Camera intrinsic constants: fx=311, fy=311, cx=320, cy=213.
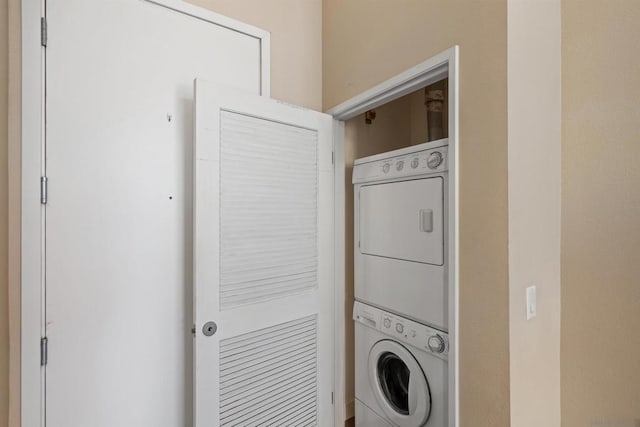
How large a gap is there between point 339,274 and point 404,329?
50cm

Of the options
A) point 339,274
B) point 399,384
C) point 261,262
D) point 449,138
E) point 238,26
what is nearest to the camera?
point 449,138

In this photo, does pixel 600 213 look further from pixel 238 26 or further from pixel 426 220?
pixel 238 26

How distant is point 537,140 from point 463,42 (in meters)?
0.46

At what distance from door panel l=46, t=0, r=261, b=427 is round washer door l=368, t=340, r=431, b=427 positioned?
0.94 meters

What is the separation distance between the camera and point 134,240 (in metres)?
1.30

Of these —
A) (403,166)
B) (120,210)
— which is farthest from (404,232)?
(120,210)

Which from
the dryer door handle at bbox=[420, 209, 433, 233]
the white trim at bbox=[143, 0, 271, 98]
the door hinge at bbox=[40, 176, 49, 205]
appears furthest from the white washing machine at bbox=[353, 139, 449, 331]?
the door hinge at bbox=[40, 176, 49, 205]

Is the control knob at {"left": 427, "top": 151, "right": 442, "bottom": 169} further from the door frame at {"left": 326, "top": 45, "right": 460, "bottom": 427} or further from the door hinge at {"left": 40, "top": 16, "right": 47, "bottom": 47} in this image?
the door hinge at {"left": 40, "top": 16, "right": 47, "bottom": 47}

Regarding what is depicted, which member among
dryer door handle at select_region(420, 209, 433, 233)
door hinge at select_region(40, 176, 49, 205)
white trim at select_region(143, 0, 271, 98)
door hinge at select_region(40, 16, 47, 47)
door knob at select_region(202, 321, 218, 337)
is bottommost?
door knob at select_region(202, 321, 218, 337)

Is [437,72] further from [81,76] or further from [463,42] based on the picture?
[81,76]

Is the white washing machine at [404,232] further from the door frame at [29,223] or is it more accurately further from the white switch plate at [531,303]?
the door frame at [29,223]

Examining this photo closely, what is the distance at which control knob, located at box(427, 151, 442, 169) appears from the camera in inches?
52.2

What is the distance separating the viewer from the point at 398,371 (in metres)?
1.69

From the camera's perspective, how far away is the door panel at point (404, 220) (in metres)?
1.36
